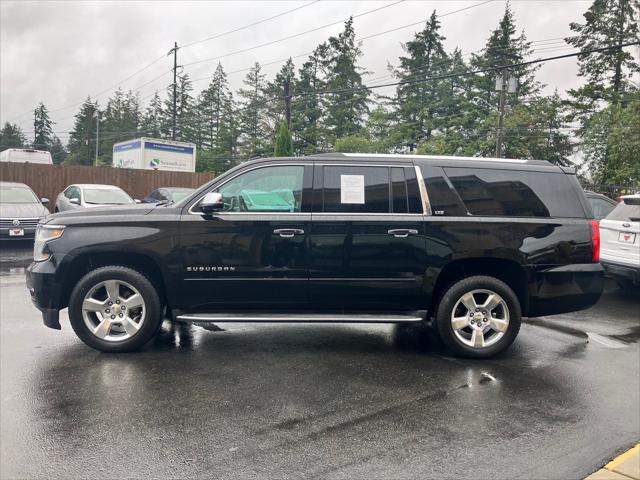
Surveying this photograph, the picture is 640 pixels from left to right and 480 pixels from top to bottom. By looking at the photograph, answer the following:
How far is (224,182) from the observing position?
16.8 ft

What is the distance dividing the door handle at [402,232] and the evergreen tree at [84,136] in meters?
82.8

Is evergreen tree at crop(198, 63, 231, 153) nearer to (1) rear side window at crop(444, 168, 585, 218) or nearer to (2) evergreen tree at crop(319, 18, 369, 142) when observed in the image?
(2) evergreen tree at crop(319, 18, 369, 142)

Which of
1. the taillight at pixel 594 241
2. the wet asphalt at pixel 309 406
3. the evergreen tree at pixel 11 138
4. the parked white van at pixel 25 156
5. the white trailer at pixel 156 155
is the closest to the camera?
the wet asphalt at pixel 309 406

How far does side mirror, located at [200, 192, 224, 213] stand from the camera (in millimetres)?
4840

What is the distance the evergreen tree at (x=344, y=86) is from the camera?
42.7 meters

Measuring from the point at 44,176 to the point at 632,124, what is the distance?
77.8 ft

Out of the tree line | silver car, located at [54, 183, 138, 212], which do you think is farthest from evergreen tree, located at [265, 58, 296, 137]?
silver car, located at [54, 183, 138, 212]

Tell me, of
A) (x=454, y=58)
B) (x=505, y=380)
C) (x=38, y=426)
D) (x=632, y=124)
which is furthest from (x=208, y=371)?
(x=454, y=58)

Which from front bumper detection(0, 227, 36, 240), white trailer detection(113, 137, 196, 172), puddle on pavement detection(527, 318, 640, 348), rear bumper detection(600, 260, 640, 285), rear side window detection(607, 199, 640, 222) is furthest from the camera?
white trailer detection(113, 137, 196, 172)

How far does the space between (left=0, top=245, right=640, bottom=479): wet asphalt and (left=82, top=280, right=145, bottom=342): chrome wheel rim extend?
242 mm

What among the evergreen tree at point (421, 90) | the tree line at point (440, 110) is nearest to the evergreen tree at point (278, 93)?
the tree line at point (440, 110)

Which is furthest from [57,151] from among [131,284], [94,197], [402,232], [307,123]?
[402,232]

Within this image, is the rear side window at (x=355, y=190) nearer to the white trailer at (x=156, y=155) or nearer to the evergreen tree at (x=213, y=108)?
the white trailer at (x=156, y=155)

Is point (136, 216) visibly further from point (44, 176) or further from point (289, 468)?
point (44, 176)
